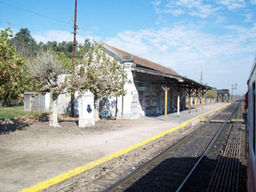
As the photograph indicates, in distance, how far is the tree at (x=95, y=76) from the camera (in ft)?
41.1

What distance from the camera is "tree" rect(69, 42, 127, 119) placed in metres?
12.5

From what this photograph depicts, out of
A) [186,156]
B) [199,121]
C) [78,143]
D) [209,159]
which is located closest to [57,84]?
[78,143]

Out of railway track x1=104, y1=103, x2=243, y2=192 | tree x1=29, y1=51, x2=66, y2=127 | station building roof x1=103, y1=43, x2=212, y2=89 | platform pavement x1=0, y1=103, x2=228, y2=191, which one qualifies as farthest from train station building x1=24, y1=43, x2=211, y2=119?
railway track x1=104, y1=103, x2=243, y2=192

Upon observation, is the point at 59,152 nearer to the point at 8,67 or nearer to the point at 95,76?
the point at 8,67

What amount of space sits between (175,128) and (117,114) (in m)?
5.55

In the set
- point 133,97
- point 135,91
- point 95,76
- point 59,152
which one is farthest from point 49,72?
point 135,91

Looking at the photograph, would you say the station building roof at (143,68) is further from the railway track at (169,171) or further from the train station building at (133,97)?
the railway track at (169,171)

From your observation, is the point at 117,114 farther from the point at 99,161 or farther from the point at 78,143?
the point at 99,161

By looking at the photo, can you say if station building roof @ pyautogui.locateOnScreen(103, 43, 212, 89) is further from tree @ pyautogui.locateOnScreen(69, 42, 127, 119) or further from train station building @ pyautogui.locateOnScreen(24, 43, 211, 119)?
tree @ pyautogui.locateOnScreen(69, 42, 127, 119)

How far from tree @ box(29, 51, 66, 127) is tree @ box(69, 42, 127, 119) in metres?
0.99

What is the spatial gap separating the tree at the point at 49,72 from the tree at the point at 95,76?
994mm

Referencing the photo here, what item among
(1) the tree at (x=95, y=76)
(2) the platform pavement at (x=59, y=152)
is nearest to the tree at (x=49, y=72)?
(1) the tree at (x=95, y=76)

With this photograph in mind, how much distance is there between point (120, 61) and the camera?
17.1m

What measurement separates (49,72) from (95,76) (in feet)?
8.50
